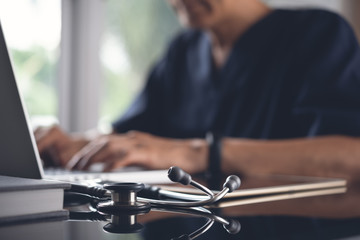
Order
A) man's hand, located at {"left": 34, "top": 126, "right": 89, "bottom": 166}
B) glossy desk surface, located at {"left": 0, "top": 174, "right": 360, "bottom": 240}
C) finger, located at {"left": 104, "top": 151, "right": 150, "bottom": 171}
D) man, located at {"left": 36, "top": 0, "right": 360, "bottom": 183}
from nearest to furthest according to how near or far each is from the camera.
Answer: glossy desk surface, located at {"left": 0, "top": 174, "right": 360, "bottom": 240} < finger, located at {"left": 104, "top": 151, "right": 150, "bottom": 171} < man, located at {"left": 36, "top": 0, "right": 360, "bottom": 183} < man's hand, located at {"left": 34, "top": 126, "right": 89, "bottom": 166}

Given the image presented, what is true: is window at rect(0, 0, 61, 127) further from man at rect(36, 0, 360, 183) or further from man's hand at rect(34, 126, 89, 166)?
man's hand at rect(34, 126, 89, 166)

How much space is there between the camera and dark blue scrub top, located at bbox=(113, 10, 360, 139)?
99 cm

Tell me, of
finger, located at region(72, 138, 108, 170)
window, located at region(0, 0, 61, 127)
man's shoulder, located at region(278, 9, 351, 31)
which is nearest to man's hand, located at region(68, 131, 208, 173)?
finger, located at region(72, 138, 108, 170)

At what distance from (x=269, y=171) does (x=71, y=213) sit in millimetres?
595

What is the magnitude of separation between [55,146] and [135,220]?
76 cm

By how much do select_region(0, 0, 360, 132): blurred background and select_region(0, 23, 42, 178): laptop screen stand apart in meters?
1.44

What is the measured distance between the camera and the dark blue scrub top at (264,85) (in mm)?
995

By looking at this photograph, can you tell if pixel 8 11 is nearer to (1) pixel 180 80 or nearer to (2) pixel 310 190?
(1) pixel 180 80

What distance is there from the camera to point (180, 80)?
1.55m

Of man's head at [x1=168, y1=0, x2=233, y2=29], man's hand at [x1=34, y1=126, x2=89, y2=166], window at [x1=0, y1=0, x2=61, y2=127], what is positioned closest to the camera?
man's hand at [x1=34, y1=126, x2=89, y2=166]

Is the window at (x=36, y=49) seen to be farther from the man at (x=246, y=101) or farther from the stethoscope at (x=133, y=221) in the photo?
the stethoscope at (x=133, y=221)

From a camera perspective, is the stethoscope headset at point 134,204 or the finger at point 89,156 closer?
the stethoscope headset at point 134,204

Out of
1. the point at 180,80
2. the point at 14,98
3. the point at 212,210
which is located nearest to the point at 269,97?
the point at 180,80

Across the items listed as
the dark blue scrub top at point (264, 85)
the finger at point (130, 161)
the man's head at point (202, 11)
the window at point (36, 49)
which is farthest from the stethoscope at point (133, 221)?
the window at point (36, 49)
